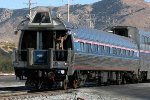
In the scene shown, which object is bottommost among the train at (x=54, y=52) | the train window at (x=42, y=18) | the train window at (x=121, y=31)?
the train at (x=54, y=52)

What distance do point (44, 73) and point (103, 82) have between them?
721 centimetres

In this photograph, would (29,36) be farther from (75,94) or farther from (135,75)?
(135,75)

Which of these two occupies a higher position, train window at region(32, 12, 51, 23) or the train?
train window at region(32, 12, 51, 23)

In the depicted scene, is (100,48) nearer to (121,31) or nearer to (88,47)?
(88,47)

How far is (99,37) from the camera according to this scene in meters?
30.8

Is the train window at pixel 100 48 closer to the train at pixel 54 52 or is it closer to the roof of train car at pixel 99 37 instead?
the train at pixel 54 52

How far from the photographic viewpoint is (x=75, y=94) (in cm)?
2306

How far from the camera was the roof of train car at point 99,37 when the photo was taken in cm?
2802

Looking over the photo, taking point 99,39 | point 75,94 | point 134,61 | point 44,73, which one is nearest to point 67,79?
point 44,73

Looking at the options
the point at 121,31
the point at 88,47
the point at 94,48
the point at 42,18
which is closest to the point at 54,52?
the point at 42,18

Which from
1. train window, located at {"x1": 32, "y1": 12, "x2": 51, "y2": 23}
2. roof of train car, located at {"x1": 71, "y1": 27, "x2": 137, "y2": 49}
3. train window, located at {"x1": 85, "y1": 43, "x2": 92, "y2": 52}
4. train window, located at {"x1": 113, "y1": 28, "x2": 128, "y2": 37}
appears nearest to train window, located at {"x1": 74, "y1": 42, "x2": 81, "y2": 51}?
roof of train car, located at {"x1": 71, "y1": 27, "x2": 137, "y2": 49}

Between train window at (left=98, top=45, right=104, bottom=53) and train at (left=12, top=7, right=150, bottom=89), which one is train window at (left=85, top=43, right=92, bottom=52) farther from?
train window at (left=98, top=45, right=104, bottom=53)

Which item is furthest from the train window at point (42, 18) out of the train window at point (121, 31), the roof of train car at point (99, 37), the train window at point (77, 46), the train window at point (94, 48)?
the train window at point (121, 31)

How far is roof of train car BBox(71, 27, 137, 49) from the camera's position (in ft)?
91.9
